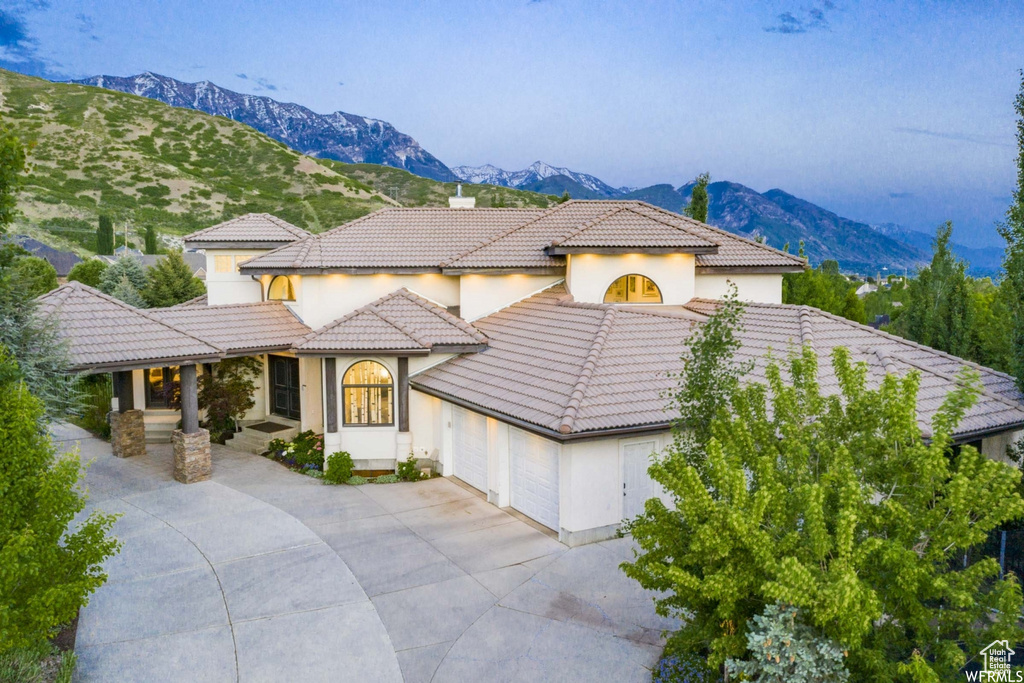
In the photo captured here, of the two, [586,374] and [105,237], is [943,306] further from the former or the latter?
[105,237]

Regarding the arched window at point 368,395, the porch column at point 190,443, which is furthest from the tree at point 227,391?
the arched window at point 368,395

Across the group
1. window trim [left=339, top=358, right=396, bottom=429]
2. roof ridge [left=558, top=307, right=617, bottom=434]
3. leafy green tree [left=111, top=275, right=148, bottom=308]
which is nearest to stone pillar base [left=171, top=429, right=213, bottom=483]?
window trim [left=339, top=358, right=396, bottom=429]

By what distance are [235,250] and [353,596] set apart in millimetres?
16302

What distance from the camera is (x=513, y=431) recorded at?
15.1 meters

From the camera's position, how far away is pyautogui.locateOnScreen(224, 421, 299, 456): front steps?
20531mm

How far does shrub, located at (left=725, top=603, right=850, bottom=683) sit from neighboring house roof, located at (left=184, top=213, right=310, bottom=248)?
67.2 ft

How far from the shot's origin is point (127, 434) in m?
19.4

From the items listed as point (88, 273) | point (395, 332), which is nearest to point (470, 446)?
point (395, 332)

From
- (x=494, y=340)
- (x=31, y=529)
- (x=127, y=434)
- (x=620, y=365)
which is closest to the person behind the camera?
(x=31, y=529)

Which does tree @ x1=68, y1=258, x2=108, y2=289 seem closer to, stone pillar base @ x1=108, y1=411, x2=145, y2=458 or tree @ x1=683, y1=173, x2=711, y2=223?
stone pillar base @ x1=108, y1=411, x2=145, y2=458

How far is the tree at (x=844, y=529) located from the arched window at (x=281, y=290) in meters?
17.6

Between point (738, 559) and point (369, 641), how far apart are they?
19.4 feet

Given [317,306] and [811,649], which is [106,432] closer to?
[317,306]

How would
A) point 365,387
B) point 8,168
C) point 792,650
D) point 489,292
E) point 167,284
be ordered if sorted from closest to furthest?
point 792,650 < point 8,168 < point 365,387 < point 489,292 < point 167,284
